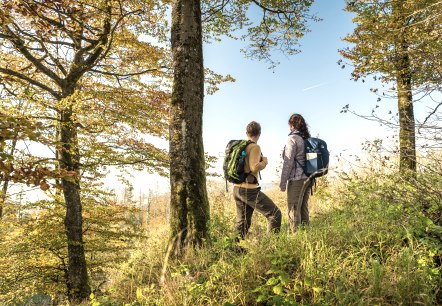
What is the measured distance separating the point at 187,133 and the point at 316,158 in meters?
2.11

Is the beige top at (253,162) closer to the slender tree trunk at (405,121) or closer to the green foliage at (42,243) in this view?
the slender tree trunk at (405,121)

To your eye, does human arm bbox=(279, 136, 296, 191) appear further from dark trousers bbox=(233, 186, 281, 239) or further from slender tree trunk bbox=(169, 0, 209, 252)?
slender tree trunk bbox=(169, 0, 209, 252)

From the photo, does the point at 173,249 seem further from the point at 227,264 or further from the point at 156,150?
the point at 156,150

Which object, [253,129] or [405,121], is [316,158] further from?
[405,121]

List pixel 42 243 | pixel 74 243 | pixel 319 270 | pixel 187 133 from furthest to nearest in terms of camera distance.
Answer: pixel 42 243
pixel 74 243
pixel 187 133
pixel 319 270

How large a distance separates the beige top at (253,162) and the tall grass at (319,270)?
2.86ft

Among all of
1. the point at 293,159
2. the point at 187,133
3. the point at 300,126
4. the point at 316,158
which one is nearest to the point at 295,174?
the point at 293,159

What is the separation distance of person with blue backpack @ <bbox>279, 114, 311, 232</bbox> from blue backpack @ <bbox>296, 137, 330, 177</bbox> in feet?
0.24

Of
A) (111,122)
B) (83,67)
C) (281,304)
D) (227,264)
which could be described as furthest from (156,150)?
(281,304)

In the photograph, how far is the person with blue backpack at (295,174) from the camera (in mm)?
4535

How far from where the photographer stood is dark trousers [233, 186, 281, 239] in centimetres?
424

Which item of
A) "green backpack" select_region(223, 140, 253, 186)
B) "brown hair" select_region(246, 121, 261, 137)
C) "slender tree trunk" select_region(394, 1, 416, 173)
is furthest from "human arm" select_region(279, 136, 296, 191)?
"slender tree trunk" select_region(394, 1, 416, 173)

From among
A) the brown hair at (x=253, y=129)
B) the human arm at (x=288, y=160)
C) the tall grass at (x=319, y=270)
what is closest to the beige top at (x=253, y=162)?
the brown hair at (x=253, y=129)

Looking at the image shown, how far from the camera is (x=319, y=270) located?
275 centimetres
